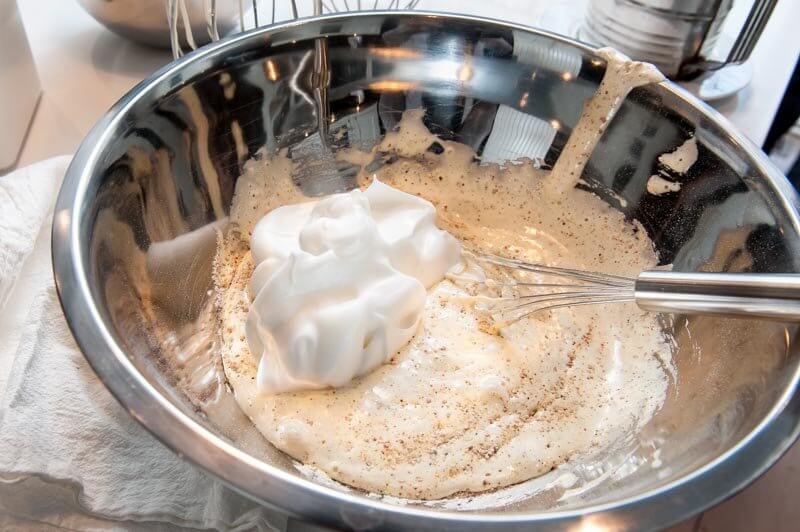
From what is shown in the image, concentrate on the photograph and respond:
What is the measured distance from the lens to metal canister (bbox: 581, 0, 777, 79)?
0.91 m

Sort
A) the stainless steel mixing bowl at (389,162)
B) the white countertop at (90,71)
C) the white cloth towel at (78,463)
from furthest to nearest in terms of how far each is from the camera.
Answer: the white countertop at (90,71) < the white cloth towel at (78,463) < the stainless steel mixing bowl at (389,162)

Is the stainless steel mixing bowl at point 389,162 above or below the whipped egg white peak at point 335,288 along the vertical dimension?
above

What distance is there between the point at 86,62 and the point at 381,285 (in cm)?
64

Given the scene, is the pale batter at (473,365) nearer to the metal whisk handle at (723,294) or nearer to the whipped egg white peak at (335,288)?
the whipped egg white peak at (335,288)

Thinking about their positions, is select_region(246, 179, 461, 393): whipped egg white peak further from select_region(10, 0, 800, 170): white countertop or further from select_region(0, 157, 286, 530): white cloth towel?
select_region(10, 0, 800, 170): white countertop

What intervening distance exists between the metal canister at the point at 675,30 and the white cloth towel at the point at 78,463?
0.81m

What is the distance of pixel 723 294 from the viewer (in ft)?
1.82

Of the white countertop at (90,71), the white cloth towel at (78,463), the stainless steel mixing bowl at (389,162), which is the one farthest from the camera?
the white countertop at (90,71)

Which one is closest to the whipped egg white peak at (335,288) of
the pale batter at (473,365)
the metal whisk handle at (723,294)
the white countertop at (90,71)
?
the pale batter at (473,365)

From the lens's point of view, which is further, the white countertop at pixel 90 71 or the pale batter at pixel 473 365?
the white countertop at pixel 90 71

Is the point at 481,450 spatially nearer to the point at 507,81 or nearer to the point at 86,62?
the point at 507,81

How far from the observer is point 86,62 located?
1.00m

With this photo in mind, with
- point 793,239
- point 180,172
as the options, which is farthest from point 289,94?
point 793,239

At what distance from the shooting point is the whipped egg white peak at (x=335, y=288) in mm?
644
